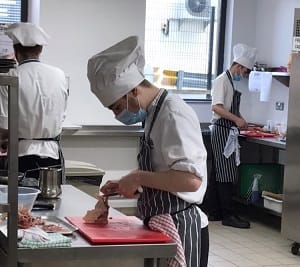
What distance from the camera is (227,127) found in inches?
212

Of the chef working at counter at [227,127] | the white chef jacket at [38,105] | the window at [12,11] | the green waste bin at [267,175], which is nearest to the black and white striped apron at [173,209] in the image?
the white chef jacket at [38,105]

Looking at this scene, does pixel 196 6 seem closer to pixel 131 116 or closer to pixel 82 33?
pixel 82 33

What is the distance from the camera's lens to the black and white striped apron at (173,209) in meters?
2.06

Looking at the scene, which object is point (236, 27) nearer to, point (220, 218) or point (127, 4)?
point (127, 4)

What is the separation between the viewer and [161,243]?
6.22ft

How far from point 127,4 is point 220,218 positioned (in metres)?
2.03

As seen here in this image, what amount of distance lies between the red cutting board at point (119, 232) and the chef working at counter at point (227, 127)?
3.29m

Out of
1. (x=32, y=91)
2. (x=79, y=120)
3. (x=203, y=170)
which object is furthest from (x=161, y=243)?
(x=79, y=120)

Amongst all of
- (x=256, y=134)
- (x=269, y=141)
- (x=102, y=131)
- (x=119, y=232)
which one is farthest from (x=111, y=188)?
(x=256, y=134)

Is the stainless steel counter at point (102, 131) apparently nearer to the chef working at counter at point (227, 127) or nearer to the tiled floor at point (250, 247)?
the chef working at counter at point (227, 127)

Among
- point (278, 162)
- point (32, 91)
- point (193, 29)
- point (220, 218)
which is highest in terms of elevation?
point (193, 29)

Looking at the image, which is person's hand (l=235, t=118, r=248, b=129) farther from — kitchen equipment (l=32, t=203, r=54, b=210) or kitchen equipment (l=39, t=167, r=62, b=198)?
kitchen equipment (l=32, t=203, r=54, b=210)

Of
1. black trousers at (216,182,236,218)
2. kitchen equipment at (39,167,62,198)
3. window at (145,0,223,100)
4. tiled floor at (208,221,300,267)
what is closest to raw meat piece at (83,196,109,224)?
kitchen equipment at (39,167,62,198)

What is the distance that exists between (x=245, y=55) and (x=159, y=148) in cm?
355
